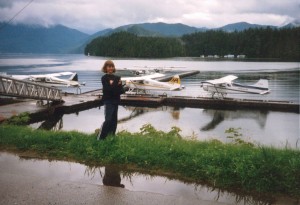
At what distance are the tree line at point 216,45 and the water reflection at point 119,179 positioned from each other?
508 feet

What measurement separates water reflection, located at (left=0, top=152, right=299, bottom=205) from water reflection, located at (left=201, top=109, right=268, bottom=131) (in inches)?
639

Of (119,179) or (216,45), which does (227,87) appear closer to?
(119,179)

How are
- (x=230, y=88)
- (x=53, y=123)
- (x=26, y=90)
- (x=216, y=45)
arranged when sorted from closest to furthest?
1. (x=26, y=90)
2. (x=53, y=123)
3. (x=230, y=88)
4. (x=216, y=45)

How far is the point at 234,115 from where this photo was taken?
25.3 m

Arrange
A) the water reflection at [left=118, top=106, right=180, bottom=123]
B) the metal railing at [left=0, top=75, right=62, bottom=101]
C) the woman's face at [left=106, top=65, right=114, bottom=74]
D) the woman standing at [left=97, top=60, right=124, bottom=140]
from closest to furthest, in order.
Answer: the woman's face at [left=106, top=65, right=114, bottom=74], the woman standing at [left=97, top=60, right=124, bottom=140], the metal railing at [left=0, top=75, right=62, bottom=101], the water reflection at [left=118, top=106, right=180, bottom=123]

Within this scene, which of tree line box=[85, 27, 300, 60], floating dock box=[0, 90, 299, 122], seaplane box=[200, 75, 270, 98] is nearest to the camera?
floating dock box=[0, 90, 299, 122]

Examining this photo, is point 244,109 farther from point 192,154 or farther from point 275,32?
point 275,32

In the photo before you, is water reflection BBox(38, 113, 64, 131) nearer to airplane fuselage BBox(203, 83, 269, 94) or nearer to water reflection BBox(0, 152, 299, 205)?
water reflection BBox(0, 152, 299, 205)

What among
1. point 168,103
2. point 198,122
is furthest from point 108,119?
point 168,103

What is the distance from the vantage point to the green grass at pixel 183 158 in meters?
4.74

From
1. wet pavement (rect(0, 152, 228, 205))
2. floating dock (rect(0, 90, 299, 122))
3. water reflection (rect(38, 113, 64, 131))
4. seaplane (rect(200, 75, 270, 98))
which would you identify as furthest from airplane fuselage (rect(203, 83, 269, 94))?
wet pavement (rect(0, 152, 228, 205))

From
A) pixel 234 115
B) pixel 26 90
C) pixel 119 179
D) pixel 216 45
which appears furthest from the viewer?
pixel 216 45

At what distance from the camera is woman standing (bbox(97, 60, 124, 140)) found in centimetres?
668

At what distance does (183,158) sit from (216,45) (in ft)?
610
